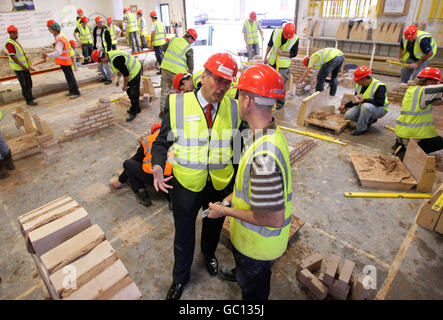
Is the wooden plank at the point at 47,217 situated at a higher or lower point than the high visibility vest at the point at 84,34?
lower

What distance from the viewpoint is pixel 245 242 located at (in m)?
1.90

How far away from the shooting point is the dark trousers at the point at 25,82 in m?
7.49

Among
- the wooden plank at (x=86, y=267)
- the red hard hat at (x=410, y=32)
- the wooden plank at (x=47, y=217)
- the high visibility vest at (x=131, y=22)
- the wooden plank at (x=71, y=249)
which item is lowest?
the wooden plank at (x=86, y=267)

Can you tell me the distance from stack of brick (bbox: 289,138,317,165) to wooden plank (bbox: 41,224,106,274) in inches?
138

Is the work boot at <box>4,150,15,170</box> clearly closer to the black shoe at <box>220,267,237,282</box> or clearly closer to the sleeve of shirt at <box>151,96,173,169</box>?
the sleeve of shirt at <box>151,96,173,169</box>

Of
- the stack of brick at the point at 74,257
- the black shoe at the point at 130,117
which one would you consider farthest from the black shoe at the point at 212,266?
the black shoe at the point at 130,117

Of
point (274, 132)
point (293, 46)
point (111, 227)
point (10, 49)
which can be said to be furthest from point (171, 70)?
point (274, 132)

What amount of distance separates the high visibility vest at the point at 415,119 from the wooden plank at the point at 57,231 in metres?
5.04

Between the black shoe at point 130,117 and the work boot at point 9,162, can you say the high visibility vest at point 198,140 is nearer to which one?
the work boot at point 9,162

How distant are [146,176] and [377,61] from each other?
1032 cm

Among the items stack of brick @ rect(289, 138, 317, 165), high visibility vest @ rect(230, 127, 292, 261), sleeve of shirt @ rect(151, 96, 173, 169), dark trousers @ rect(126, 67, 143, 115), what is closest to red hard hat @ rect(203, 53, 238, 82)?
sleeve of shirt @ rect(151, 96, 173, 169)

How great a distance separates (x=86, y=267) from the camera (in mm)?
1756

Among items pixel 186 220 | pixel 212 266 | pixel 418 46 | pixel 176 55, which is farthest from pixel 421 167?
pixel 176 55

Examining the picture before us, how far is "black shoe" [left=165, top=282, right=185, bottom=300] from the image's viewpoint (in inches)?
101
